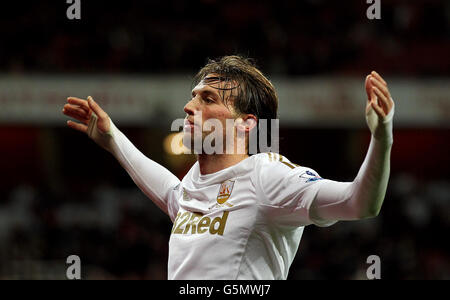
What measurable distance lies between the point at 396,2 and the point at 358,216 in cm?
1510

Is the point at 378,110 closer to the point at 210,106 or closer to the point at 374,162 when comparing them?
the point at 374,162

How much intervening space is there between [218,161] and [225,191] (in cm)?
23

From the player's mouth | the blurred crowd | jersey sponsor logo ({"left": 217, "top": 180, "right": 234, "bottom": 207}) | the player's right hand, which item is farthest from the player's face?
the blurred crowd

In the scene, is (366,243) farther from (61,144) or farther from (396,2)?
(61,144)

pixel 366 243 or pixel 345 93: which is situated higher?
pixel 345 93

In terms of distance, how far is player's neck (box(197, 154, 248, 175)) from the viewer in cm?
333

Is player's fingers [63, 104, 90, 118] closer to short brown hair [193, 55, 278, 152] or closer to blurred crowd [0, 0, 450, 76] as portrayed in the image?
short brown hair [193, 55, 278, 152]

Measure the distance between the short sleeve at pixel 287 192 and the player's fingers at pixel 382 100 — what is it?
1.54 ft

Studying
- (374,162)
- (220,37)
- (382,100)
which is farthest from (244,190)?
(220,37)

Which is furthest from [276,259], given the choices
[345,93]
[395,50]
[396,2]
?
[396,2]

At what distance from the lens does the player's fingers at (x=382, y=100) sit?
247cm

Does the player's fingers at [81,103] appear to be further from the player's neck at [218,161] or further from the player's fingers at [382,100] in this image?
the player's fingers at [382,100]

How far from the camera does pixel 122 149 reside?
12.5ft

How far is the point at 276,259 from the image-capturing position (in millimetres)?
3068
